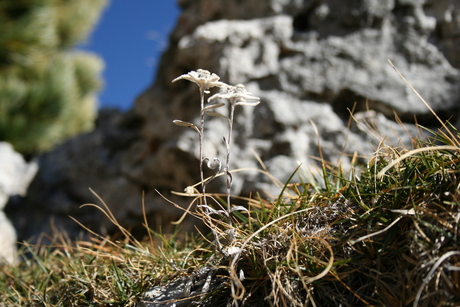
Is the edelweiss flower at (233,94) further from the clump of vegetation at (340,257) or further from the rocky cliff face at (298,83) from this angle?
the rocky cliff face at (298,83)

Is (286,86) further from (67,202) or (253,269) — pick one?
(67,202)

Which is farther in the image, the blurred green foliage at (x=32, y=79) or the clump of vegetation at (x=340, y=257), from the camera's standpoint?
the blurred green foliage at (x=32, y=79)

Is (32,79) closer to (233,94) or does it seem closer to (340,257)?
(233,94)

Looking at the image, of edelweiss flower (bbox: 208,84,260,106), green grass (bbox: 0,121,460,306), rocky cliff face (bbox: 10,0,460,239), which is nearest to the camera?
green grass (bbox: 0,121,460,306)

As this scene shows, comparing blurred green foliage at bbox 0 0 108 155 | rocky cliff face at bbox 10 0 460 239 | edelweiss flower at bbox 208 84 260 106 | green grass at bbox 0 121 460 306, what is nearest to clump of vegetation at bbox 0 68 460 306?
green grass at bbox 0 121 460 306

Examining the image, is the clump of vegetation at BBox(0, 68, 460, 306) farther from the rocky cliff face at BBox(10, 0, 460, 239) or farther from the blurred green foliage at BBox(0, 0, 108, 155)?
the blurred green foliage at BBox(0, 0, 108, 155)

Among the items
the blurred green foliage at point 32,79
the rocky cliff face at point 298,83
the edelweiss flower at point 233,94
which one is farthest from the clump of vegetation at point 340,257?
the blurred green foliage at point 32,79
